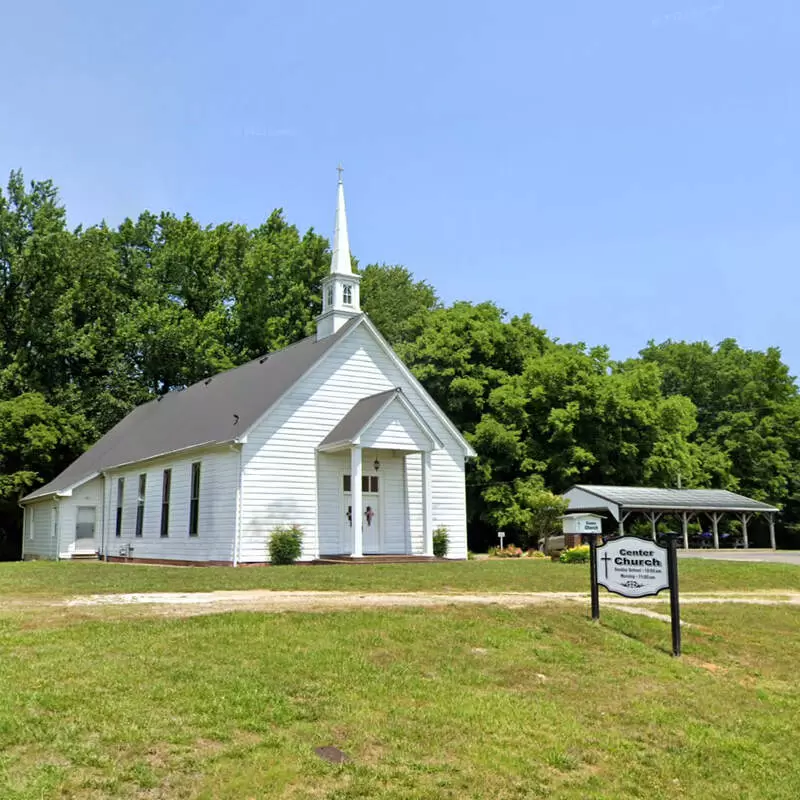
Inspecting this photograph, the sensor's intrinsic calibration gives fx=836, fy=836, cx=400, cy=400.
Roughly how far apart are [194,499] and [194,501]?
0.22 feet

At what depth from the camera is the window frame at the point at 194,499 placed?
25.5 metres

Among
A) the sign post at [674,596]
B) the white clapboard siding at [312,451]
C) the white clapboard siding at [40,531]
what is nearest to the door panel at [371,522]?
the white clapboard siding at [312,451]

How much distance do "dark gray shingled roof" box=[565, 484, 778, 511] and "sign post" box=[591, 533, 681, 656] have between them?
88.4 ft

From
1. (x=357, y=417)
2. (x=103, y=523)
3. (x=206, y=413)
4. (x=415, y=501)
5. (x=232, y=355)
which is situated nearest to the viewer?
(x=357, y=417)

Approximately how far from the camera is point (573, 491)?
40.4m

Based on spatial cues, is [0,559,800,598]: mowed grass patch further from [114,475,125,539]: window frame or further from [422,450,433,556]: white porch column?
[114,475,125,539]: window frame

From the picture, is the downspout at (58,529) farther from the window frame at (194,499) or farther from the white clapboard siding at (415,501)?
the white clapboard siding at (415,501)

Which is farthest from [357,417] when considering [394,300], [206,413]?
[394,300]

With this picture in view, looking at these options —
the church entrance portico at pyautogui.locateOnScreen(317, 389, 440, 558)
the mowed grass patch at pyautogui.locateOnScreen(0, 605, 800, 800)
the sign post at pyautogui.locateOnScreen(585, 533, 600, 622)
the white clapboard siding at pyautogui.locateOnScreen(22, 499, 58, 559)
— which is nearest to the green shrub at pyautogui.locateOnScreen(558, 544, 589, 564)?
the church entrance portico at pyautogui.locateOnScreen(317, 389, 440, 558)

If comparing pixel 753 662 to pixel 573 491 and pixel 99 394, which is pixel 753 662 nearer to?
pixel 573 491

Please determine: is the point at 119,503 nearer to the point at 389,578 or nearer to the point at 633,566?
the point at 389,578

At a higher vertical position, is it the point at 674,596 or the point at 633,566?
the point at 633,566

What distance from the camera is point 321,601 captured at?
12.9 metres

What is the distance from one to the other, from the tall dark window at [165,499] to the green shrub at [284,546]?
5514 mm
